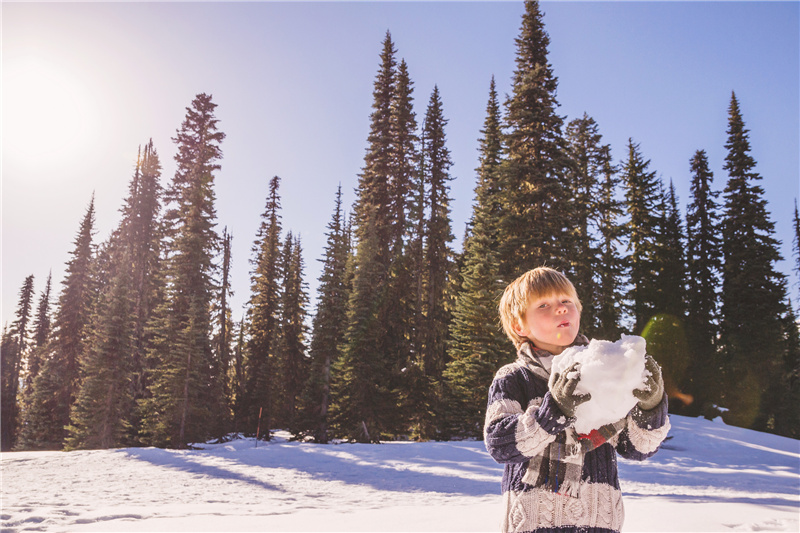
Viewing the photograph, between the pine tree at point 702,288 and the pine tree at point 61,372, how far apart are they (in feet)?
133

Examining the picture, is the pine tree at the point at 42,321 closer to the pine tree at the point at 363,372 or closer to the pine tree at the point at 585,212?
the pine tree at the point at 363,372

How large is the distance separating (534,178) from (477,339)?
7266mm

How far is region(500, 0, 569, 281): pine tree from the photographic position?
62.2 ft

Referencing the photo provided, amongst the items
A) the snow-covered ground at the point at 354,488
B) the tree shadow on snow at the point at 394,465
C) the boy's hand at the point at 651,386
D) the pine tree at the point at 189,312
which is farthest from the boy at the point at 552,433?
the pine tree at the point at 189,312

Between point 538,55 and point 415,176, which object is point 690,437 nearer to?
point 538,55

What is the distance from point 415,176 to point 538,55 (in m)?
10.6

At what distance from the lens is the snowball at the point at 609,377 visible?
1.62 m

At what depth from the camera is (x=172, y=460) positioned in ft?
44.2

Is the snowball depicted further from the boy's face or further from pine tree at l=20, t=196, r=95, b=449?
pine tree at l=20, t=196, r=95, b=449

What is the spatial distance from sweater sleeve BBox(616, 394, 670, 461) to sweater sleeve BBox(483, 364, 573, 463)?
35 cm

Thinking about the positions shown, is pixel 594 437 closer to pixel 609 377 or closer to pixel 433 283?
pixel 609 377

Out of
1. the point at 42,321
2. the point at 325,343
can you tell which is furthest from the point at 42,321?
the point at 325,343

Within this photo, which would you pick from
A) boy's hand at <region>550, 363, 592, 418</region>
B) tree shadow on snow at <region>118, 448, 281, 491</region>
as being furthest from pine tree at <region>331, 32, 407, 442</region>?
boy's hand at <region>550, 363, 592, 418</region>

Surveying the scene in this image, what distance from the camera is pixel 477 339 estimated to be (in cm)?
2048
